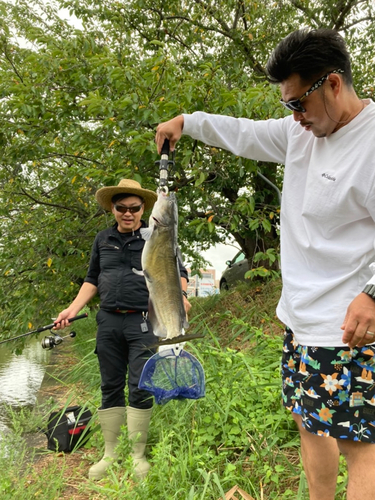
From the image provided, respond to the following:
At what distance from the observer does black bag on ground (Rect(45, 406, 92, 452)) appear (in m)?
4.00

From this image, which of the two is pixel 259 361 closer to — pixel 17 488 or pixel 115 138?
pixel 17 488

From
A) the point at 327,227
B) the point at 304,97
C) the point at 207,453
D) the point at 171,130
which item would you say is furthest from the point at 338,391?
the point at 207,453

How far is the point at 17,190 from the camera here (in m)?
7.18

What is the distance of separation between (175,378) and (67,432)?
147cm

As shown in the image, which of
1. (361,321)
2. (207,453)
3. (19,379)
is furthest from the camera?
(19,379)

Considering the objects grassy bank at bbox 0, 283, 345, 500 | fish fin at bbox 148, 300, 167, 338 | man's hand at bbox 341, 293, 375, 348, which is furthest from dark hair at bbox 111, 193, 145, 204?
man's hand at bbox 341, 293, 375, 348

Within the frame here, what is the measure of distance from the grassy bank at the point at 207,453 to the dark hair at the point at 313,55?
2.18m

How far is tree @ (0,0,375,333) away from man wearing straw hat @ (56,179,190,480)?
53.0 inches

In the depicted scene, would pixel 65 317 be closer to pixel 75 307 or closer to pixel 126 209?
pixel 75 307

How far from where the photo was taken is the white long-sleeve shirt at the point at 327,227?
1.73 meters

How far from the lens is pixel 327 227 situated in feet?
A: 5.96

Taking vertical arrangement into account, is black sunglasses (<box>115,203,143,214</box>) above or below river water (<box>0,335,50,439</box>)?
above

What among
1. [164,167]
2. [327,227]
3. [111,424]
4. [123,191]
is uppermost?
[123,191]

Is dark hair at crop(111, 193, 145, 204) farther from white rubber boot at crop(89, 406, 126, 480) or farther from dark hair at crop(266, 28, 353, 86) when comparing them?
dark hair at crop(266, 28, 353, 86)
